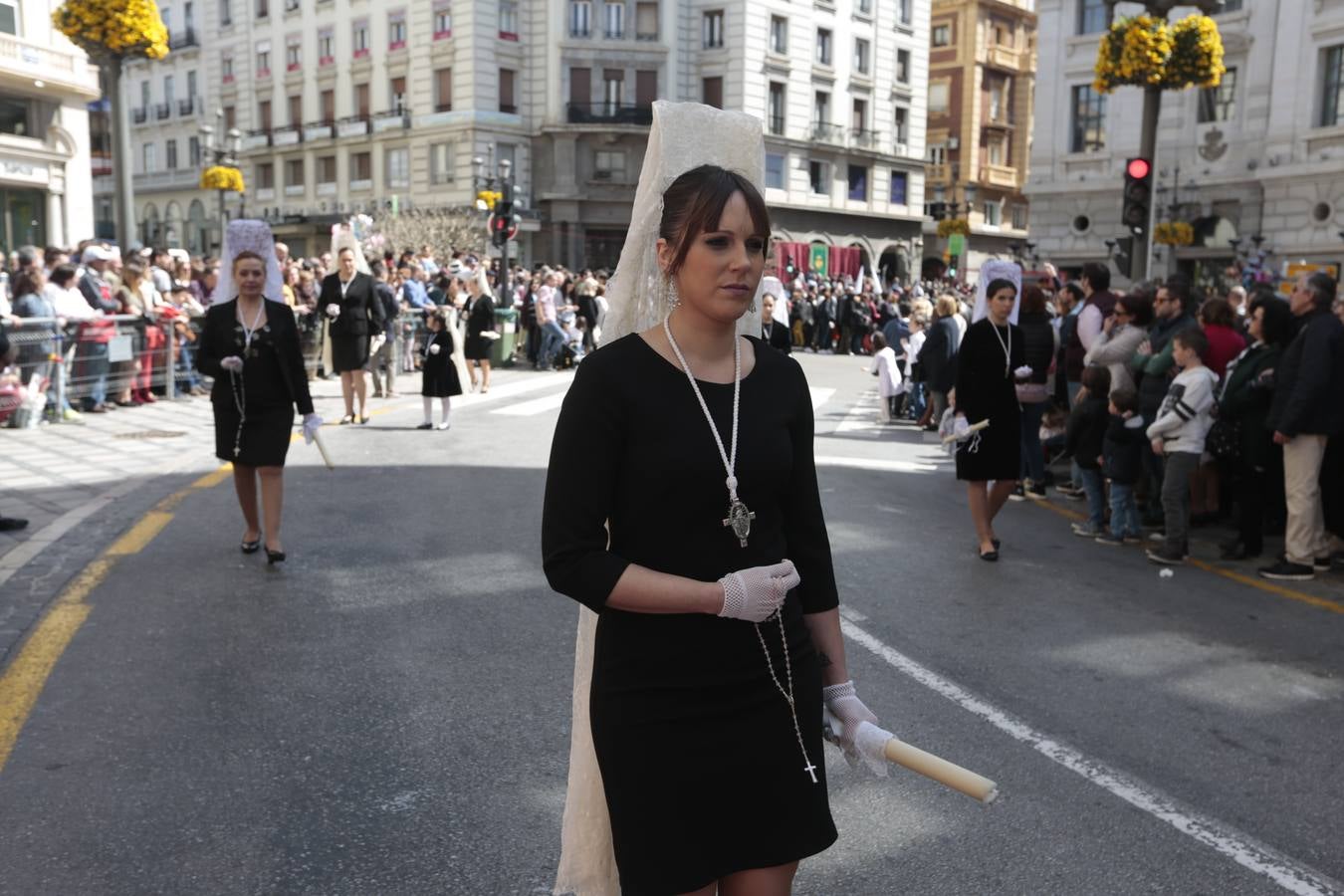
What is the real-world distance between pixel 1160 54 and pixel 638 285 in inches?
608

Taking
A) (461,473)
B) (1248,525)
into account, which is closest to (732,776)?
(1248,525)

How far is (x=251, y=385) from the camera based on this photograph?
732cm

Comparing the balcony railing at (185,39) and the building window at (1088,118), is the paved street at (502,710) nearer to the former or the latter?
the building window at (1088,118)

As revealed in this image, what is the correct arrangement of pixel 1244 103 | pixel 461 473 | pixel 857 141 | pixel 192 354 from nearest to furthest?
pixel 461 473 → pixel 192 354 → pixel 1244 103 → pixel 857 141

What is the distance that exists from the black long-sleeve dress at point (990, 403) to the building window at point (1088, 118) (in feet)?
113

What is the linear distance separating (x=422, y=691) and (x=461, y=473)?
590 centimetres

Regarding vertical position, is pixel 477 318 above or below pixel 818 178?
below

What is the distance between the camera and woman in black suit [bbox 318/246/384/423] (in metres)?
13.7

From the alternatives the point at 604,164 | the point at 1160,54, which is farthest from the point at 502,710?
the point at 604,164

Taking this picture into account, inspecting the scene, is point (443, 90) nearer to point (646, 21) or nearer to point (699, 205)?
point (646, 21)

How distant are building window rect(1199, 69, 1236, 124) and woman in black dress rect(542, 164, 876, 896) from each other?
3837 centimetres

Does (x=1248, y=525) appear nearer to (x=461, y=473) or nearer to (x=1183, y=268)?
(x=461, y=473)

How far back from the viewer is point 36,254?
13938 mm

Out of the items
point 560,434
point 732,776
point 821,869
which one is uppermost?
point 560,434
